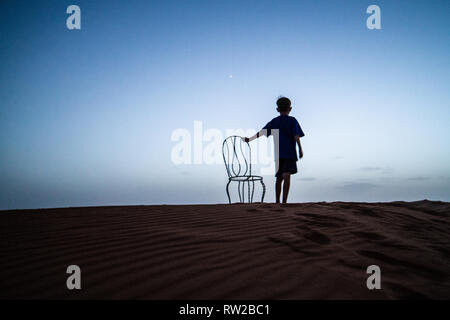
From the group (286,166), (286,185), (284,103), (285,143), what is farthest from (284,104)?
(286,185)

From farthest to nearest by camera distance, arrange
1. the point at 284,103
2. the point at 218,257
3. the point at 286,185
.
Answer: the point at 284,103 < the point at 286,185 < the point at 218,257

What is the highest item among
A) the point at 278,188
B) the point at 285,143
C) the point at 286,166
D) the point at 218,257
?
the point at 285,143

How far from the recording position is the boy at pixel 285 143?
16.0 feet

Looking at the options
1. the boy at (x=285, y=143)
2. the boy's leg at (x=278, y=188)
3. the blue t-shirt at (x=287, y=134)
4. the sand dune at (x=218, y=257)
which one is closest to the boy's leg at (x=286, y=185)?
the boy at (x=285, y=143)

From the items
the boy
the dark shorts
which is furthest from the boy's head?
the dark shorts

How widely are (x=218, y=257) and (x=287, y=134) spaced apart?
375 centimetres

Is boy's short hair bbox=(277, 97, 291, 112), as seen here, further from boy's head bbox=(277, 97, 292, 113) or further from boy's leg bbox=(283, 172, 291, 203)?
boy's leg bbox=(283, 172, 291, 203)

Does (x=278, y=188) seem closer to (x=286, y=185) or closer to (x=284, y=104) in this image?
(x=286, y=185)

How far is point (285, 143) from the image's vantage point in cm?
495

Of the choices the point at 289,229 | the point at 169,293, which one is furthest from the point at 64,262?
the point at 289,229

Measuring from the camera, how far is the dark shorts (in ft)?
16.1

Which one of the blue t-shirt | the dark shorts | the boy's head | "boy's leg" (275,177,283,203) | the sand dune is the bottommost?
the sand dune

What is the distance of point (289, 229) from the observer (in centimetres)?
237
